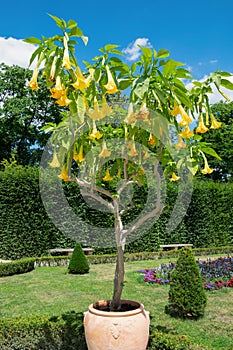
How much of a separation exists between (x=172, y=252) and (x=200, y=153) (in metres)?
10.8

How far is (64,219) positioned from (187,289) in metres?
7.92

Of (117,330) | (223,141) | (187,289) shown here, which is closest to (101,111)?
(117,330)

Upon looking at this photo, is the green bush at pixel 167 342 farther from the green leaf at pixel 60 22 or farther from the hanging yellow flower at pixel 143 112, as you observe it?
the green leaf at pixel 60 22

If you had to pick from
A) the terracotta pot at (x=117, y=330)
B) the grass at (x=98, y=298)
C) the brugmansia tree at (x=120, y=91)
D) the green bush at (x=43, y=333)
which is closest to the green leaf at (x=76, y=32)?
the brugmansia tree at (x=120, y=91)

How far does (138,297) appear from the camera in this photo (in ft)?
25.2

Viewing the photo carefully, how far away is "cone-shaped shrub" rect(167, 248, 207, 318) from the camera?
6062 mm

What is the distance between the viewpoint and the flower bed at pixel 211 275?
859cm

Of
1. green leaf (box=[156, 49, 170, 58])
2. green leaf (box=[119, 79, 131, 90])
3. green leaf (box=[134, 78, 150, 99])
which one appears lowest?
green leaf (box=[134, 78, 150, 99])

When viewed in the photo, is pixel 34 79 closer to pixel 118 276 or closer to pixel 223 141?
pixel 118 276

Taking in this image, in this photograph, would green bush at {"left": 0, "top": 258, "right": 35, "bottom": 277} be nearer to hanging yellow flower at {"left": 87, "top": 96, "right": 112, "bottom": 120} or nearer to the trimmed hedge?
the trimmed hedge

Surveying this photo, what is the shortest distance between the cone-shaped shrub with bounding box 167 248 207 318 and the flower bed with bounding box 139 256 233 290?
228 cm

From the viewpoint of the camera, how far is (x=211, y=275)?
9430 mm

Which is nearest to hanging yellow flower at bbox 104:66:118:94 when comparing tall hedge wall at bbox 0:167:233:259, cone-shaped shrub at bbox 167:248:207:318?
cone-shaped shrub at bbox 167:248:207:318

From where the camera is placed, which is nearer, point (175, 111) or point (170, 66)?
point (170, 66)
